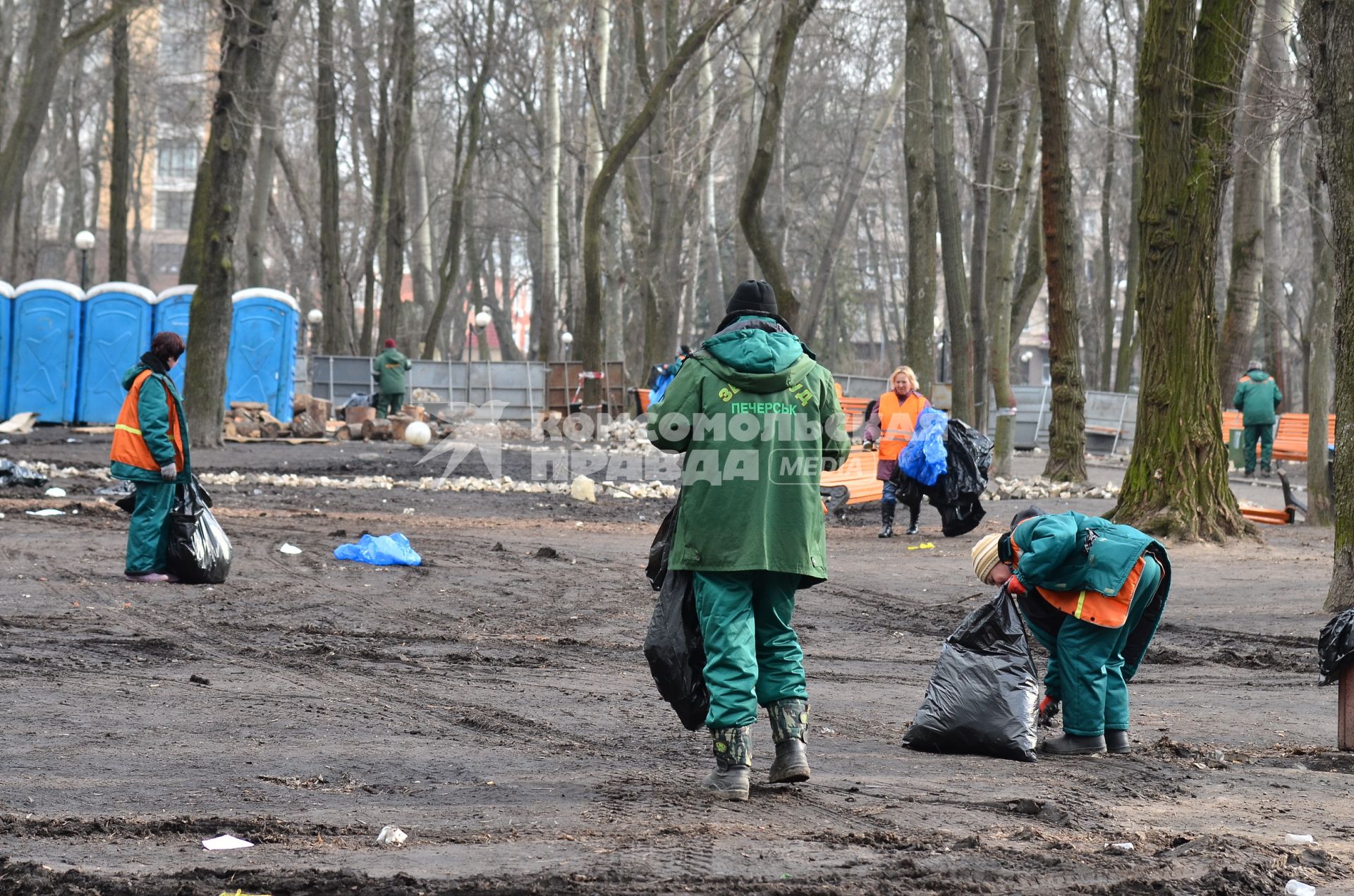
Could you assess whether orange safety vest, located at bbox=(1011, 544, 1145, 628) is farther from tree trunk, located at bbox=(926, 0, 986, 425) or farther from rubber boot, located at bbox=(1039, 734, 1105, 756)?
tree trunk, located at bbox=(926, 0, 986, 425)

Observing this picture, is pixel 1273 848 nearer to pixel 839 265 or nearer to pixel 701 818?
pixel 701 818

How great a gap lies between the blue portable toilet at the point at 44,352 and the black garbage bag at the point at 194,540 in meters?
17.7

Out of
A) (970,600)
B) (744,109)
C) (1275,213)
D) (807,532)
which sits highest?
(744,109)

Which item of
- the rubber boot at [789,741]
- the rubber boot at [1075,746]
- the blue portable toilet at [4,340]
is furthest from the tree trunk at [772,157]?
the rubber boot at [789,741]

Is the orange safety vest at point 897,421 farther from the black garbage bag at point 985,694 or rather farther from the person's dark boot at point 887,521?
the black garbage bag at point 985,694

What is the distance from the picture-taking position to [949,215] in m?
21.9

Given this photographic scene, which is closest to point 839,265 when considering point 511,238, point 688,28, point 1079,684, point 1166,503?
point 511,238

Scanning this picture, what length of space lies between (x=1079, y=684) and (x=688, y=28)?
28.2 m

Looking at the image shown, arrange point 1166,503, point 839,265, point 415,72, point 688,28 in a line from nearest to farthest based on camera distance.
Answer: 1. point 1166,503
2. point 688,28
3. point 415,72
4. point 839,265

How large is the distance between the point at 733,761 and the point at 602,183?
2146 centimetres

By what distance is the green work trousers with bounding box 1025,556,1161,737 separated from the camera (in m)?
5.95

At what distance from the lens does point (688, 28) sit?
106 feet

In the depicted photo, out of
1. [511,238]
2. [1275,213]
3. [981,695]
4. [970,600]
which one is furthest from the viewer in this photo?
[511,238]

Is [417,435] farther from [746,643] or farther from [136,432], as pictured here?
[746,643]
